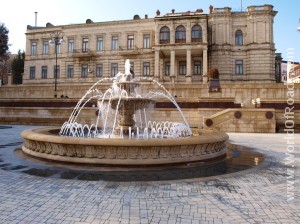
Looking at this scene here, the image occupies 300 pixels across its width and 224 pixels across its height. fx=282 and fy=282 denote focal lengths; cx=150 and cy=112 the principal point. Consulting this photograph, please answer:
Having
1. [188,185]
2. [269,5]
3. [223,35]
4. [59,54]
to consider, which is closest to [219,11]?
[223,35]

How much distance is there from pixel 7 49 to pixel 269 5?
3956 cm

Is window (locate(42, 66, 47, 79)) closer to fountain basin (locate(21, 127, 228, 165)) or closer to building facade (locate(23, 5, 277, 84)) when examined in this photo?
building facade (locate(23, 5, 277, 84))

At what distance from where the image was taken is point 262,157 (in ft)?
33.2

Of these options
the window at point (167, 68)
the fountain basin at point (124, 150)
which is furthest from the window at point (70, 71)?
the fountain basin at point (124, 150)

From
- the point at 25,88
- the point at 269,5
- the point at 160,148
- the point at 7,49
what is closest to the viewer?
the point at 160,148

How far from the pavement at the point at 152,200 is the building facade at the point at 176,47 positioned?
3326cm

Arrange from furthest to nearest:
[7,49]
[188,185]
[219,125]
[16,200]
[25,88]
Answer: [7,49] → [25,88] → [219,125] → [188,185] → [16,200]

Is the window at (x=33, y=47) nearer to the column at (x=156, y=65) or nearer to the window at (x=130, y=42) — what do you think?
the window at (x=130, y=42)

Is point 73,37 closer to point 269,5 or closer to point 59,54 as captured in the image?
point 59,54

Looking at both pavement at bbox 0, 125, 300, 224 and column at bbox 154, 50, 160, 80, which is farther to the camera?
column at bbox 154, 50, 160, 80

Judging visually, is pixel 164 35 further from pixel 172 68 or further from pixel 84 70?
pixel 84 70

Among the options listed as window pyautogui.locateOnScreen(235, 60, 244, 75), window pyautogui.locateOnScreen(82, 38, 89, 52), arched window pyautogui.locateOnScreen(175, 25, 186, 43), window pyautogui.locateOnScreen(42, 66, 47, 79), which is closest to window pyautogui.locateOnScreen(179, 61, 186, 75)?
arched window pyautogui.locateOnScreen(175, 25, 186, 43)

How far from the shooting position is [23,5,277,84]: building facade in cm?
3941

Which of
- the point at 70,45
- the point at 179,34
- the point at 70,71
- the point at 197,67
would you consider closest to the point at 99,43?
the point at 70,45
